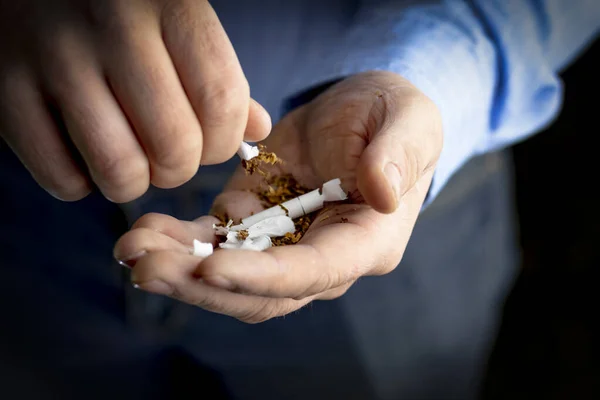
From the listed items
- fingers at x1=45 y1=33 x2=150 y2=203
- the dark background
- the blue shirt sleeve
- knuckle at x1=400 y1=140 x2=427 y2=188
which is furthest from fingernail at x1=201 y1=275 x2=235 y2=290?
the dark background

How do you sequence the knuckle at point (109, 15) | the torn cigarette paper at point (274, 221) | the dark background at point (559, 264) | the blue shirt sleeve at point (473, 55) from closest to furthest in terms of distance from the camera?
the knuckle at point (109, 15)
the torn cigarette paper at point (274, 221)
the blue shirt sleeve at point (473, 55)
the dark background at point (559, 264)

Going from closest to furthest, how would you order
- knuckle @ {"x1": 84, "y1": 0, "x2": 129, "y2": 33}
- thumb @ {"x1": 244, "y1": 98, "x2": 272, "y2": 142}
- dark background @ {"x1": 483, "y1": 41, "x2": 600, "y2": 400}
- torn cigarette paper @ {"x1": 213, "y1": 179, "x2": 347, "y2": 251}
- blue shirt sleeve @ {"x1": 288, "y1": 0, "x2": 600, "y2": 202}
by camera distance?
knuckle @ {"x1": 84, "y1": 0, "x2": 129, "y2": 33}
thumb @ {"x1": 244, "y1": 98, "x2": 272, "y2": 142}
torn cigarette paper @ {"x1": 213, "y1": 179, "x2": 347, "y2": 251}
blue shirt sleeve @ {"x1": 288, "y1": 0, "x2": 600, "y2": 202}
dark background @ {"x1": 483, "y1": 41, "x2": 600, "y2": 400}

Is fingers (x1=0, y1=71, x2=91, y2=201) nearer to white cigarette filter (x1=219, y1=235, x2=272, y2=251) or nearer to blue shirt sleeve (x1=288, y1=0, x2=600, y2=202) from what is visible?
white cigarette filter (x1=219, y1=235, x2=272, y2=251)

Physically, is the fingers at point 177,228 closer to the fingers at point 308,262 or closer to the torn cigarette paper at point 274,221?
the torn cigarette paper at point 274,221

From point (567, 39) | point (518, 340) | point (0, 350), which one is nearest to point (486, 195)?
point (567, 39)

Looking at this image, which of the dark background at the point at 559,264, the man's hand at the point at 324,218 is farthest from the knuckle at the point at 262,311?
the dark background at the point at 559,264

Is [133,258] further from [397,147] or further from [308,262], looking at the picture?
[397,147]
